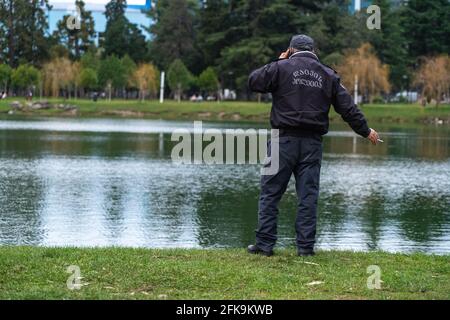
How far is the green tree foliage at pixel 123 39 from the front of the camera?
105m

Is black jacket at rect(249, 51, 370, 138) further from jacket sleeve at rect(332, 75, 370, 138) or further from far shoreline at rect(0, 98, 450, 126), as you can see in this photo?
far shoreline at rect(0, 98, 450, 126)

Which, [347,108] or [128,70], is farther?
[128,70]

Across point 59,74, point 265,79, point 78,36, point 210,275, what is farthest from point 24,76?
point 210,275

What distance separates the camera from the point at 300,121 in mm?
8117

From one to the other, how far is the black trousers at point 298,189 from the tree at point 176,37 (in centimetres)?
9099

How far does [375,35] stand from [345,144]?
2046 inches

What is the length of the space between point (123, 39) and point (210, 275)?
101461 millimetres

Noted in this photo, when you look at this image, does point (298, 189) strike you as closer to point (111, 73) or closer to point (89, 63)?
point (111, 73)

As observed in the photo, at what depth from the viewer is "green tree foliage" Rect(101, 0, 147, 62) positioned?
105375mm

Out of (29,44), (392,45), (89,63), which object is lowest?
(89,63)

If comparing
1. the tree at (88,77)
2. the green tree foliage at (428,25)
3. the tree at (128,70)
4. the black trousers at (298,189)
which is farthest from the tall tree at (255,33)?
the black trousers at (298,189)

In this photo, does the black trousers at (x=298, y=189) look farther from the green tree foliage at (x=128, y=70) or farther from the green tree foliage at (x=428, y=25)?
the green tree foliage at (x=428, y=25)

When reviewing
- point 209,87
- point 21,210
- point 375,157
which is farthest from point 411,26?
point 21,210

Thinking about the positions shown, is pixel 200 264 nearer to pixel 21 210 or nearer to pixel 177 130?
pixel 21 210
